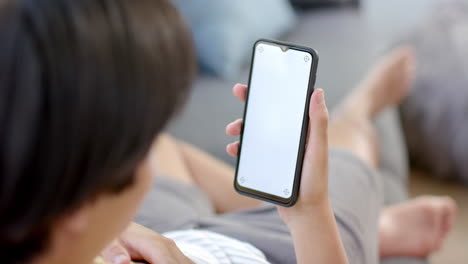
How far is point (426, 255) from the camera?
109 centimetres

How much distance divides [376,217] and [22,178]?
27.3 inches

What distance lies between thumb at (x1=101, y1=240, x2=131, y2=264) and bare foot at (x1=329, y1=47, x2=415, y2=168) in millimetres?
559

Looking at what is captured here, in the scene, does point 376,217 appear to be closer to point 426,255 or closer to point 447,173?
point 426,255

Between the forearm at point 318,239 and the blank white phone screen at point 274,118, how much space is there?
39mm

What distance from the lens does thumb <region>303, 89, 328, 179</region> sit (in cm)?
63

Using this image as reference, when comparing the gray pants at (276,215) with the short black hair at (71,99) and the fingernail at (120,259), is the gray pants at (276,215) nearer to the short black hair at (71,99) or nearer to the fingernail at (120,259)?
the fingernail at (120,259)

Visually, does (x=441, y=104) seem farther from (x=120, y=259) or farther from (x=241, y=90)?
(x=120, y=259)

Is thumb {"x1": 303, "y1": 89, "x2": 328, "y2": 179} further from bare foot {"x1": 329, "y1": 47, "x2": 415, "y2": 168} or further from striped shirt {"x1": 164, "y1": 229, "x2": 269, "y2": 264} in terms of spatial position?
bare foot {"x1": 329, "y1": 47, "x2": 415, "y2": 168}

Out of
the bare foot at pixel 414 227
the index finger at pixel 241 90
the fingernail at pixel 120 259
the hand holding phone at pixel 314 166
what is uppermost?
the index finger at pixel 241 90

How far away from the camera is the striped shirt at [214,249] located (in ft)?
2.33

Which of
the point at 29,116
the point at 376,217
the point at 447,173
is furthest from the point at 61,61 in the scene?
the point at 447,173

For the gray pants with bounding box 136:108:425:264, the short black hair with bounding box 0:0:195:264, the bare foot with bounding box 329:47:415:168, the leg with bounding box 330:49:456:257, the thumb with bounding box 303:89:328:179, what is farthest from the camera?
the bare foot with bounding box 329:47:415:168

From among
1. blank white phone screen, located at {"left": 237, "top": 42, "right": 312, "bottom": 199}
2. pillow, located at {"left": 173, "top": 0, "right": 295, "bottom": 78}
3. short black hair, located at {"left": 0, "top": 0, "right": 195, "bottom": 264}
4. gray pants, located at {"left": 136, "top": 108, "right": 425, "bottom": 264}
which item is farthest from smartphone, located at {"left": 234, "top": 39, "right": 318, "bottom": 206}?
pillow, located at {"left": 173, "top": 0, "right": 295, "bottom": 78}

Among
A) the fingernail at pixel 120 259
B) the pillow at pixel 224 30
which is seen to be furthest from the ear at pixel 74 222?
the pillow at pixel 224 30
